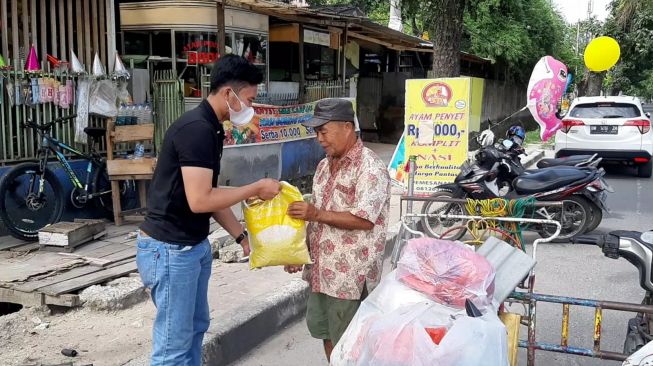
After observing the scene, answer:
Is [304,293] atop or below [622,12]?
below

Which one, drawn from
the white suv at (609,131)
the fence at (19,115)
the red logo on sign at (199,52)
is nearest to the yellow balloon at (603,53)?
the white suv at (609,131)

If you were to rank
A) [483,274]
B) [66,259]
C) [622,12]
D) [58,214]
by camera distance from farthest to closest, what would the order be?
[622,12]
[58,214]
[66,259]
[483,274]

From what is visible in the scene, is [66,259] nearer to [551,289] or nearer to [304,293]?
[304,293]

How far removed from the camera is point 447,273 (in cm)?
231

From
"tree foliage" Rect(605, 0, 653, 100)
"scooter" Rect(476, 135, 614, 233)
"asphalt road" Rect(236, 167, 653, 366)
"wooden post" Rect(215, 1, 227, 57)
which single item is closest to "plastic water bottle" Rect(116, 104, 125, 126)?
"wooden post" Rect(215, 1, 227, 57)

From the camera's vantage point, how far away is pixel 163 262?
2.61 metres

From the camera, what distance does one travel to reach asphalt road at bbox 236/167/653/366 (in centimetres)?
398

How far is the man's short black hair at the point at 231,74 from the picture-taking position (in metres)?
2.64

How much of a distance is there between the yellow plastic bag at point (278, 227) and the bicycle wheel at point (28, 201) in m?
A: 3.94

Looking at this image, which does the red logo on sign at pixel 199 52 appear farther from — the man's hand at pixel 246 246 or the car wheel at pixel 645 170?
the car wheel at pixel 645 170

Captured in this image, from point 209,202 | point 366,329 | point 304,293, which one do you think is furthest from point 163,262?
point 304,293

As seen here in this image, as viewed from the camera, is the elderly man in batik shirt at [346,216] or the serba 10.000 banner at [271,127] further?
the serba 10.000 banner at [271,127]

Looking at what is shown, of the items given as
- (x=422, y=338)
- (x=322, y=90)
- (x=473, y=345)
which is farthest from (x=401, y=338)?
(x=322, y=90)

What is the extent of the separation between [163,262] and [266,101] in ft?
23.6
